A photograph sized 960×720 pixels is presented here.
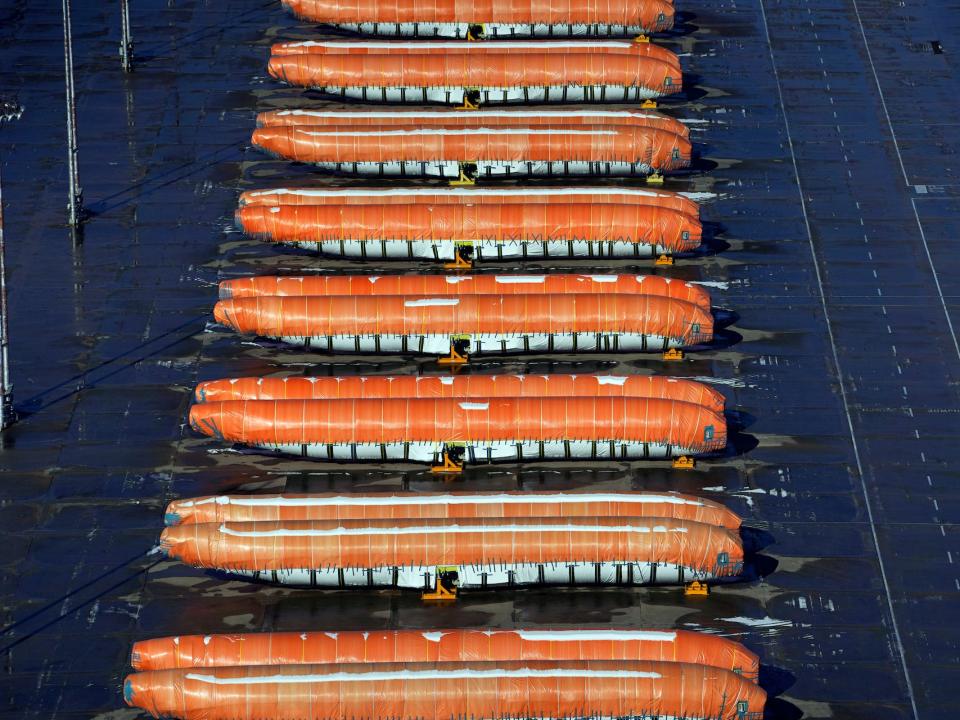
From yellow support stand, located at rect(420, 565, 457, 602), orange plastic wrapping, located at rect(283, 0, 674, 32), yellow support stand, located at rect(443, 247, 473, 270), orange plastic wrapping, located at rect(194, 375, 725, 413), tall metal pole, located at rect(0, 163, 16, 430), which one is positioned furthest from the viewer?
orange plastic wrapping, located at rect(283, 0, 674, 32)

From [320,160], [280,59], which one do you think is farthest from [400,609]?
[280,59]

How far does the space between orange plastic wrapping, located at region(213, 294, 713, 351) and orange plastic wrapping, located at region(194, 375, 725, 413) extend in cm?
441

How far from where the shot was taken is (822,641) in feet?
217

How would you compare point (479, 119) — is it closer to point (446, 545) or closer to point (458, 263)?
point (458, 263)

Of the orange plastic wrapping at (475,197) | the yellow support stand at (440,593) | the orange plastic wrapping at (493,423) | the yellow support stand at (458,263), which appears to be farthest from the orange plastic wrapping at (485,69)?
the yellow support stand at (440,593)

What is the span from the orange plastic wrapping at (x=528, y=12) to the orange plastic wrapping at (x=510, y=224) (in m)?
23.1

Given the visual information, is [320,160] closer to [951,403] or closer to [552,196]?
[552,196]

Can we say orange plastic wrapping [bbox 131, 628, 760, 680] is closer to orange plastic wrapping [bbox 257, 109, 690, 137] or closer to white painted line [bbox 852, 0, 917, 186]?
orange plastic wrapping [bbox 257, 109, 690, 137]

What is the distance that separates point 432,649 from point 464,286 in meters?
22.6

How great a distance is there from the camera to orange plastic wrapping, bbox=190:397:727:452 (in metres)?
73.3

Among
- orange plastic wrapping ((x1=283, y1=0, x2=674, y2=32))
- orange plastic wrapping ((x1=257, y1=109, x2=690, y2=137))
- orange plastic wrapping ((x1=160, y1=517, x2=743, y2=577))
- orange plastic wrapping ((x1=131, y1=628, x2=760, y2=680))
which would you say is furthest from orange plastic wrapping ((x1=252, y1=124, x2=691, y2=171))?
orange plastic wrapping ((x1=131, y1=628, x2=760, y2=680))

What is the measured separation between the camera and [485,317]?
3135 inches


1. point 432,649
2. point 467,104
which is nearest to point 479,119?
point 467,104

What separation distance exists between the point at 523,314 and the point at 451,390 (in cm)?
620
